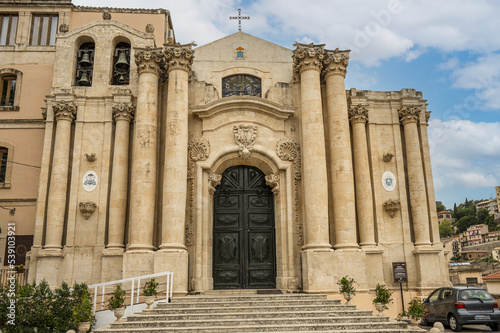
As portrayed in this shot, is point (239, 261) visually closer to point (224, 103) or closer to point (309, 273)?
point (309, 273)

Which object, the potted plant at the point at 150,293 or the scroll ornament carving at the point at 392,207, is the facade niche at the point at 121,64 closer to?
the potted plant at the point at 150,293

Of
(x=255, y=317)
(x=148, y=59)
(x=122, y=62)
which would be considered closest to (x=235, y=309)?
(x=255, y=317)

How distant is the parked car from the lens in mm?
13047

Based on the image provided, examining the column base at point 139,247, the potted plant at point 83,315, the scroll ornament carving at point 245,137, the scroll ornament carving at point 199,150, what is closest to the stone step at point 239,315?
the potted plant at point 83,315

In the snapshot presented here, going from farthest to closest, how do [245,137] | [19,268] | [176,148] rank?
[245,137]
[19,268]
[176,148]

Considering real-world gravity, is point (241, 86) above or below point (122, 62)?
below

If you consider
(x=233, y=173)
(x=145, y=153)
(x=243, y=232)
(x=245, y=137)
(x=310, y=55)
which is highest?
(x=310, y=55)

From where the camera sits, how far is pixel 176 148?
15469 millimetres

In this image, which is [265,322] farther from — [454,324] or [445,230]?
[445,230]

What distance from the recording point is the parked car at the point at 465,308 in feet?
42.8

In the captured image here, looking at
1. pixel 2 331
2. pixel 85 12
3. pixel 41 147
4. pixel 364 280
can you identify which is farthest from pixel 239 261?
pixel 85 12

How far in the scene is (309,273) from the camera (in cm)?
1447

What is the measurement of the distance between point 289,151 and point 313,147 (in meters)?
1.27

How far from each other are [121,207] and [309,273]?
7062 mm
